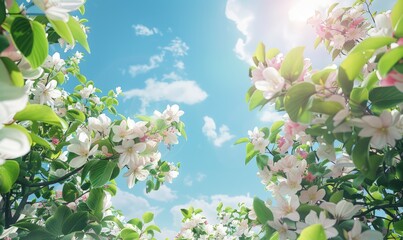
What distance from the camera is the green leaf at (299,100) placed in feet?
3.34

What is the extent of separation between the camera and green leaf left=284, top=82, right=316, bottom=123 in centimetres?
102

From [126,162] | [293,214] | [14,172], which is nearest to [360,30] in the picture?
[293,214]

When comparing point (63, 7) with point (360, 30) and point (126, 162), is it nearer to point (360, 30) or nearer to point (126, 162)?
point (126, 162)

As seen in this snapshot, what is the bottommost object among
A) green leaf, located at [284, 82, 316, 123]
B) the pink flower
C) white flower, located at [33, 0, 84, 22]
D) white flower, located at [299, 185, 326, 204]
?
white flower, located at [299, 185, 326, 204]

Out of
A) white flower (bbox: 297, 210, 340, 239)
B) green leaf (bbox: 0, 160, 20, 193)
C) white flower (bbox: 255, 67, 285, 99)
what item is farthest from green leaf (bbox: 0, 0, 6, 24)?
white flower (bbox: 297, 210, 340, 239)

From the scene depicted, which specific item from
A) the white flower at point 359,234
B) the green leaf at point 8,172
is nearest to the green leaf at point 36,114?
the green leaf at point 8,172

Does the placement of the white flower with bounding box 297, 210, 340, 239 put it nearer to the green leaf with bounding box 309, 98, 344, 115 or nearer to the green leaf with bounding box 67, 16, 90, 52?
the green leaf with bounding box 309, 98, 344, 115

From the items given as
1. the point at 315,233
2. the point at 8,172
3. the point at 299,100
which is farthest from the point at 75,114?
the point at 315,233

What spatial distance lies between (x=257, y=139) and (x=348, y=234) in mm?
873

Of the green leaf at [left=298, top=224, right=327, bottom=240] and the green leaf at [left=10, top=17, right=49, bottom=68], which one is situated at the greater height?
the green leaf at [left=10, top=17, right=49, bottom=68]

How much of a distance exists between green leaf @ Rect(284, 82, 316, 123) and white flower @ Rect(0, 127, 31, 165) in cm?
73

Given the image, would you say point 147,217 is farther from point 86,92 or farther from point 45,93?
point 86,92

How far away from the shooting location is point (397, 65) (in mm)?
832

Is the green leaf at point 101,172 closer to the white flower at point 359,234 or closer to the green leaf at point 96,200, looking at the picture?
the green leaf at point 96,200
